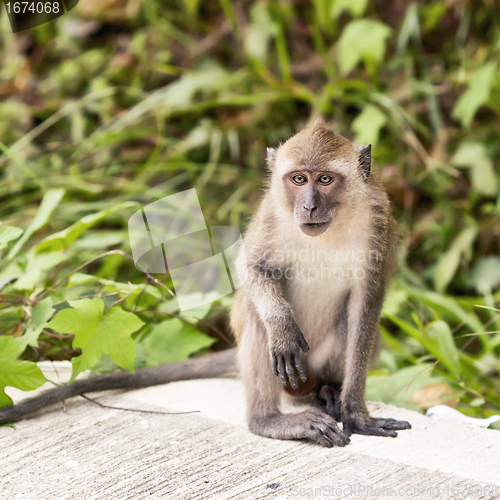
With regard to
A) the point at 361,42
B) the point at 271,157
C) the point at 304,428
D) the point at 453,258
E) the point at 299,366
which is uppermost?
the point at 361,42

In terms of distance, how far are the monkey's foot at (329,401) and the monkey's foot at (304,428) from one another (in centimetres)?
20

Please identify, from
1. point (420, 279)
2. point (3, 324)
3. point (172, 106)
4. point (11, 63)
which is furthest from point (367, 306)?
point (11, 63)

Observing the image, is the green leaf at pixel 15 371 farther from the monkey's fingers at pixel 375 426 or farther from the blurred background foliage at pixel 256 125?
the monkey's fingers at pixel 375 426

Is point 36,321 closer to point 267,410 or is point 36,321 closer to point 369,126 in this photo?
point 267,410

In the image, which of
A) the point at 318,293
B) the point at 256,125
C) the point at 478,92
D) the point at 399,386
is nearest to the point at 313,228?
the point at 318,293

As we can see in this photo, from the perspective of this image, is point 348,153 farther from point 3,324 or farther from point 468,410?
point 3,324

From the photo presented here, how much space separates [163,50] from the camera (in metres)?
6.91

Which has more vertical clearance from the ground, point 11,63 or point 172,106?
point 11,63

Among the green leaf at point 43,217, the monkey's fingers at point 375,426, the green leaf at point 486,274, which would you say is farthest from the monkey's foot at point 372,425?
the green leaf at point 486,274

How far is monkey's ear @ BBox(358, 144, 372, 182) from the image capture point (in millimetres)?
2699

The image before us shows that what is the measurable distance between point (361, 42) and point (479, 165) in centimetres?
150

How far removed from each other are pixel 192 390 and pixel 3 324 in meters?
1.21

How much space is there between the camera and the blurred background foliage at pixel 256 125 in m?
4.38

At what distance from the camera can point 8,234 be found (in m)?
2.74
